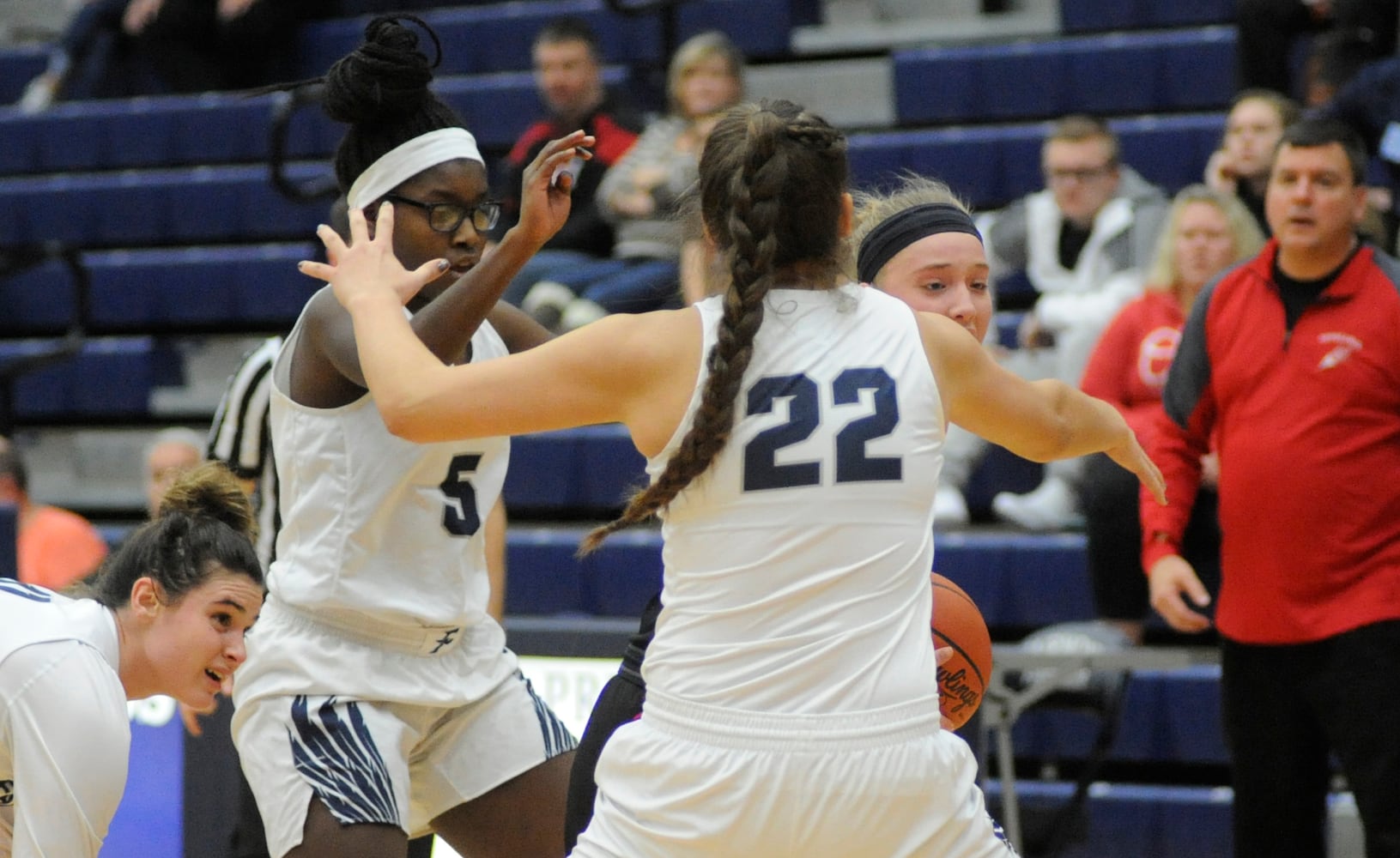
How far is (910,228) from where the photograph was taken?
2943mm

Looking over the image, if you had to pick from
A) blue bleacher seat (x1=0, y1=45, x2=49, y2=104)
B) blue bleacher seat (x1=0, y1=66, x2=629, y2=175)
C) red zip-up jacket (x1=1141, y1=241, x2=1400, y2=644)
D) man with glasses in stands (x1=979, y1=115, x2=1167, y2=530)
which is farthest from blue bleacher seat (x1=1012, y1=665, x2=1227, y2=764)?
blue bleacher seat (x1=0, y1=45, x2=49, y2=104)

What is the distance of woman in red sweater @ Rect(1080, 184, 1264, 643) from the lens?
536 cm

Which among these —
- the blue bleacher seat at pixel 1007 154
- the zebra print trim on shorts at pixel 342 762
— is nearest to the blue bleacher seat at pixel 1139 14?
the blue bleacher seat at pixel 1007 154

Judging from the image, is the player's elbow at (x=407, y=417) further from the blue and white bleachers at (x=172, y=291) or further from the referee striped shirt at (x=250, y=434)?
the blue and white bleachers at (x=172, y=291)

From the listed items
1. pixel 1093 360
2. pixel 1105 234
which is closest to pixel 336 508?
pixel 1093 360

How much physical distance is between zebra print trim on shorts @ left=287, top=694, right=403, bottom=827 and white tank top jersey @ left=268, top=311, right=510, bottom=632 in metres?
0.16

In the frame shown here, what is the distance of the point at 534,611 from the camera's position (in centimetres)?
692

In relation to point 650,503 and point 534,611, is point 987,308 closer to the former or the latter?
point 650,503

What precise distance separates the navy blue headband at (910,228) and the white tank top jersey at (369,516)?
2.27 ft

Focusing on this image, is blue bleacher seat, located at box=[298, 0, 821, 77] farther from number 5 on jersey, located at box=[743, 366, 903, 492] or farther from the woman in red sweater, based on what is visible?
number 5 on jersey, located at box=[743, 366, 903, 492]

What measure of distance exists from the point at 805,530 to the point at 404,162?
45.5 inches

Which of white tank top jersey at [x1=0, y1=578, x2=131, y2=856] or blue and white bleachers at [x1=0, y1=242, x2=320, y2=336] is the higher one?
white tank top jersey at [x1=0, y1=578, x2=131, y2=856]

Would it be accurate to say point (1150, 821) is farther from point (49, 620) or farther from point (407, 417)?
point (407, 417)

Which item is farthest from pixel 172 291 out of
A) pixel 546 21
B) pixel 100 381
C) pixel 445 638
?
pixel 445 638
